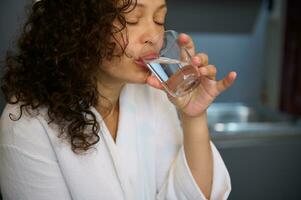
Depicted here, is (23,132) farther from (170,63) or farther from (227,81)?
(227,81)

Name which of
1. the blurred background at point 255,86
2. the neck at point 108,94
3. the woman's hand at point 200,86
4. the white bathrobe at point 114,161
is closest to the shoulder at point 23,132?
the white bathrobe at point 114,161

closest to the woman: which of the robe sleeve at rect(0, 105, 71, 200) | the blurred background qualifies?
the robe sleeve at rect(0, 105, 71, 200)

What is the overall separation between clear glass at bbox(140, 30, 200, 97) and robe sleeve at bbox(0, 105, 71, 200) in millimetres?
316

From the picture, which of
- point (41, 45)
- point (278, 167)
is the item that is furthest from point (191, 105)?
point (278, 167)

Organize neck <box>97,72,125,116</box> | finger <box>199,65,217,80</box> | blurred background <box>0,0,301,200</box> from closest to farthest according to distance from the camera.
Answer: finger <box>199,65,217,80</box> → neck <box>97,72,125,116</box> → blurred background <box>0,0,301,200</box>

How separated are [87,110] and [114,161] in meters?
0.15

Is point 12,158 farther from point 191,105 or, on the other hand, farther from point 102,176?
point 191,105

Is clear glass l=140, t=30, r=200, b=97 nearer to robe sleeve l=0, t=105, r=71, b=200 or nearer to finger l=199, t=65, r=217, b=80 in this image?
finger l=199, t=65, r=217, b=80

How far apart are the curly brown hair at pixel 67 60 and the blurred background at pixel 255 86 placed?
0.75m

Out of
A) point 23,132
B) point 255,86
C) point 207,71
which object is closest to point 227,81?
point 207,71

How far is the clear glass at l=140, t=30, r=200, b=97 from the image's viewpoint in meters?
0.83

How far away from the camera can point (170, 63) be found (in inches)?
33.6

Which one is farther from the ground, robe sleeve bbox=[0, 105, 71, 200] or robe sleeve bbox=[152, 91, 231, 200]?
robe sleeve bbox=[0, 105, 71, 200]

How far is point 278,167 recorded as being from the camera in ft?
4.99
